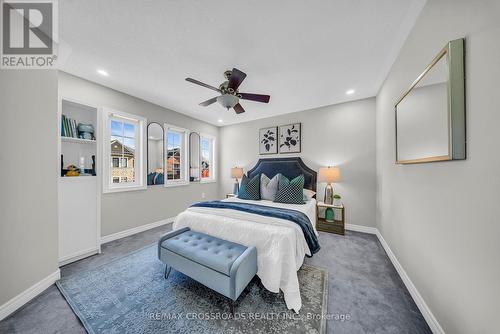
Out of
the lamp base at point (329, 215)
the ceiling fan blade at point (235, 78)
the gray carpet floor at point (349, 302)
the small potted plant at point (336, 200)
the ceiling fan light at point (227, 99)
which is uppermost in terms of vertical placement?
the ceiling fan blade at point (235, 78)

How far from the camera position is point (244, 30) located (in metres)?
1.64

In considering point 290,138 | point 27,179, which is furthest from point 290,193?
point 27,179

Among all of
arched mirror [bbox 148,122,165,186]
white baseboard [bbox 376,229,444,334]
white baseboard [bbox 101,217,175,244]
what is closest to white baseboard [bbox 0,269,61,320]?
white baseboard [bbox 101,217,175,244]

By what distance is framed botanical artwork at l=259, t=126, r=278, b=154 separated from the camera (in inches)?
161

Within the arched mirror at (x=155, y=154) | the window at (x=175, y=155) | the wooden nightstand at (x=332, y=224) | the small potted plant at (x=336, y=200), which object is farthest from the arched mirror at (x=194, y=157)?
the small potted plant at (x=336, y=200)

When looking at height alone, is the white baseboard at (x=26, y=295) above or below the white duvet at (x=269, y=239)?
below

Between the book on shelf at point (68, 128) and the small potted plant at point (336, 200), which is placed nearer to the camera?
the book on shelf at point (68, 128)

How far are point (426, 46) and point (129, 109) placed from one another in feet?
13.5

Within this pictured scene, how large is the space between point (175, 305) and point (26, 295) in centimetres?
140

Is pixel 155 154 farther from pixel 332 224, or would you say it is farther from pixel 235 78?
pixel 332 224

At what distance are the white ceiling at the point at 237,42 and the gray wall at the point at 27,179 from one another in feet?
2.31

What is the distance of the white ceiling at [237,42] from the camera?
1.43 metres

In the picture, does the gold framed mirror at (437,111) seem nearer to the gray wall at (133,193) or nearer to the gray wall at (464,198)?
the gray wall at (464,198)

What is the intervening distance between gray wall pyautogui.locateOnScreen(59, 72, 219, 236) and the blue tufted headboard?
1.88 meters
